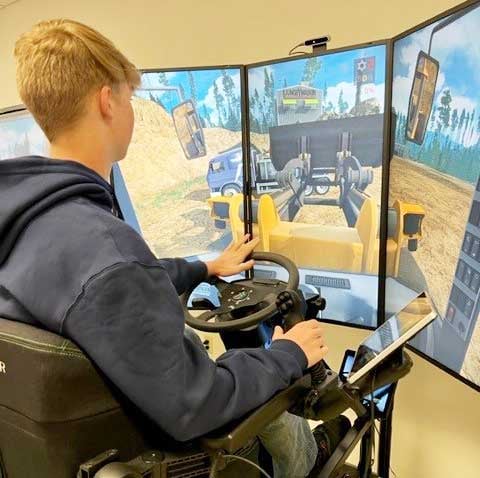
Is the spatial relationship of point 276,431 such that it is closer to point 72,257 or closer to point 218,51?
point 72,257

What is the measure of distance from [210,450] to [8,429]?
374mm

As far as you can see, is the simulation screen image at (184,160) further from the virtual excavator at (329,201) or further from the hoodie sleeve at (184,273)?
the hoodie sleeve at (184,273)

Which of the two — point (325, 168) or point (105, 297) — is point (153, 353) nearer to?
point (105, 297)

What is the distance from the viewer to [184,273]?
1610 millimetres

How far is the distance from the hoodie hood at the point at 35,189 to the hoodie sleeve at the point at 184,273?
0.55m

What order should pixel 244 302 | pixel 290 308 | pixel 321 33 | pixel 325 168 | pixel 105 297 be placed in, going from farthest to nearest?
pixel 321 33
pixel 325 168
pixel 244 302
pixel 290 308
pixel 105 297

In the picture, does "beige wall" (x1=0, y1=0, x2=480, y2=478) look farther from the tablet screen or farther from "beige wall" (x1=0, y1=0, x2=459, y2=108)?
the tablet screen

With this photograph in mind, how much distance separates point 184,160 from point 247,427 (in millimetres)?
1534

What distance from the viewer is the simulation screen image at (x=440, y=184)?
1433 mm

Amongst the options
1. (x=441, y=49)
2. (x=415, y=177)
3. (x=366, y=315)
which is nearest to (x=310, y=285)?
(x=366, y=315)

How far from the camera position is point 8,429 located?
1010 millimetres

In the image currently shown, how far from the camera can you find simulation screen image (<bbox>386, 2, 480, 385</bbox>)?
143 centimetres

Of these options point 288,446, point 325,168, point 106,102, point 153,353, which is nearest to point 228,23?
point 325,168

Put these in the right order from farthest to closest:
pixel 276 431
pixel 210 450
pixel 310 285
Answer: pixel 310 285, pixel 276 431, pixel 210 450
